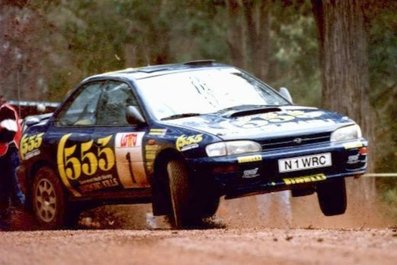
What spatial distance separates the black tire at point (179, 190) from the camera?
11.6 m

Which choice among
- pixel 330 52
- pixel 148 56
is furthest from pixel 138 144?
pixel 148 56

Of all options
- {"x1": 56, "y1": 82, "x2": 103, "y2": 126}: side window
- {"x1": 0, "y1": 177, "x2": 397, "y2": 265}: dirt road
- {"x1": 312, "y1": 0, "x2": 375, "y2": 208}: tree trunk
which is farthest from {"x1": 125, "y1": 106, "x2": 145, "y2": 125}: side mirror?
{"x1": 312, "y1": 0, "x2": 375, "y2": 208}: tree trunk

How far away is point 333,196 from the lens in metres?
12.6

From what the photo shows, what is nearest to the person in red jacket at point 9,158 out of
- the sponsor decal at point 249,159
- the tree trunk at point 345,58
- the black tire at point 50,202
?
the black tire at point 50,202

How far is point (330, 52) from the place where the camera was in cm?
1919

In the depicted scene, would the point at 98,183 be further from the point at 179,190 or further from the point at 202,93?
the point at 179,190

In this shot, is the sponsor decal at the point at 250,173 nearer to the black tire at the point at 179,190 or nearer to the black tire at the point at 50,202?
the black tire at the point at 179,190

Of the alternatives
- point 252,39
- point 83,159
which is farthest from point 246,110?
point 252,39

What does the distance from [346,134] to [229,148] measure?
123 cm

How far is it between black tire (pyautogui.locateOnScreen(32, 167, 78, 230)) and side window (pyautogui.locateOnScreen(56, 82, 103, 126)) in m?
0.56

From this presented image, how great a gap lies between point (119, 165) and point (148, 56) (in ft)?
67.6

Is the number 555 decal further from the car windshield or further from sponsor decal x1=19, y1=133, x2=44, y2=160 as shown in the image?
the car windshield

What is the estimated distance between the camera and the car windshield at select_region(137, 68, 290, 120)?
41.1ft

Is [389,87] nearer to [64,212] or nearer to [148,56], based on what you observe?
[148,56]
